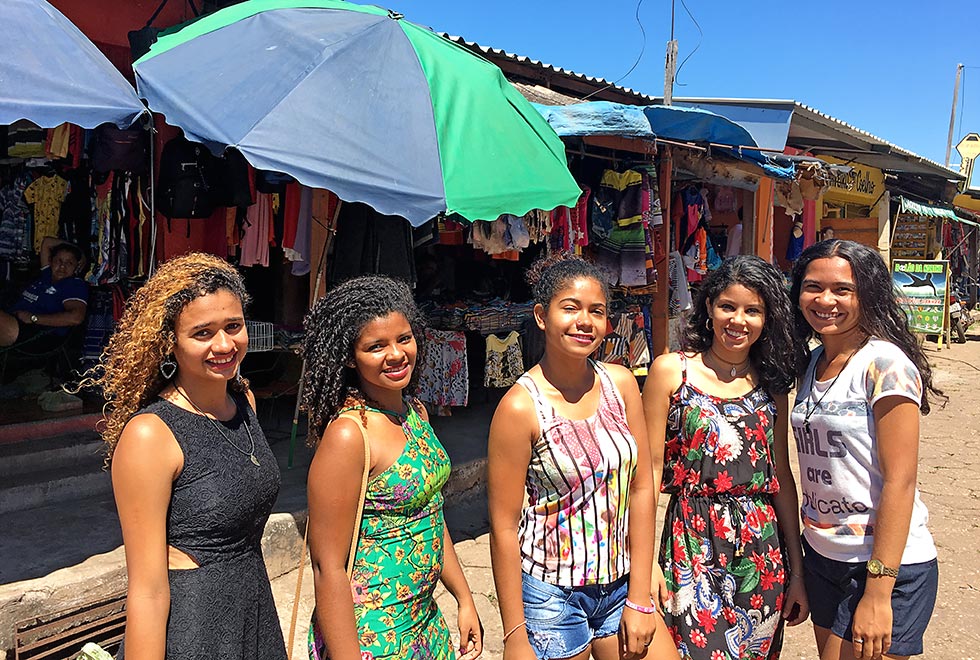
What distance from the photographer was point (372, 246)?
465 cm

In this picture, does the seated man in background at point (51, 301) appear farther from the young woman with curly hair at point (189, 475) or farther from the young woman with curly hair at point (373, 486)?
the young woman with curly hair at point (373, 486)

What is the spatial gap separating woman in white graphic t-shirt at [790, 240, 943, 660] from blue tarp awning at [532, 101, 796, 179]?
10.2 ft

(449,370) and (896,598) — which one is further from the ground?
(449,370)

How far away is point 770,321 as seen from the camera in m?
2.36

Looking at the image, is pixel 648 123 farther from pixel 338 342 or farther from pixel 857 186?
pixel 857 186

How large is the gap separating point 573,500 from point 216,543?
0.99 metres

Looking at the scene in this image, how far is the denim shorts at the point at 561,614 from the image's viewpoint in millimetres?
2066

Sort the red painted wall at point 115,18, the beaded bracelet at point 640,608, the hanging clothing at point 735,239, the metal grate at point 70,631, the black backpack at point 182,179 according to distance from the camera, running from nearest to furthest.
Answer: the beaded bracelet at point 640,608 < the metal grate at point 70,631 < the black backpack at point 182,179 < the red painted wall at point 115,18 < the hanging clothing at point 735,239

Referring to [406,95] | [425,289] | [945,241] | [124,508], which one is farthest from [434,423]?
[945,241]

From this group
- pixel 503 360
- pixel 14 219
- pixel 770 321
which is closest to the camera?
pixel 770 321

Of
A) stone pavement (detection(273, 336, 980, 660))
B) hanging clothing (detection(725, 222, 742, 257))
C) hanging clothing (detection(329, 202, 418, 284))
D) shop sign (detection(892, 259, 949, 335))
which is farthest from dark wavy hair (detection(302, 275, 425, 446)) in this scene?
shop sign (detection(892, 259, 949, 335))

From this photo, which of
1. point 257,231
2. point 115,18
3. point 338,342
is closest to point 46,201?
point 115,18

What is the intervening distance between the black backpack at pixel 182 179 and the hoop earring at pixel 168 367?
10.2ft

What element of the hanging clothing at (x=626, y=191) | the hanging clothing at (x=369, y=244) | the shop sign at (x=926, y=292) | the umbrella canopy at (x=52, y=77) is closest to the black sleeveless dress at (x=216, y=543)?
the umbrella canopy at (x=52, y=77)
